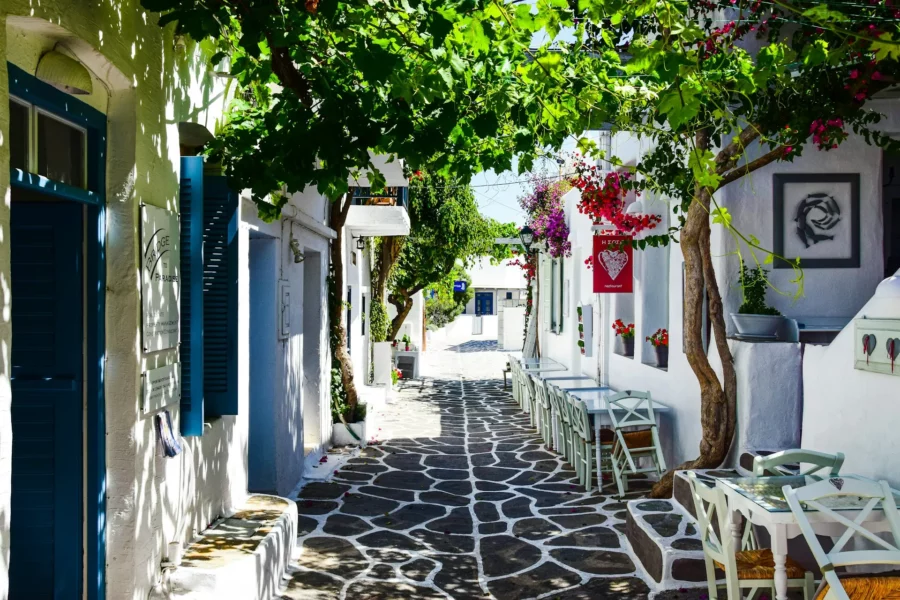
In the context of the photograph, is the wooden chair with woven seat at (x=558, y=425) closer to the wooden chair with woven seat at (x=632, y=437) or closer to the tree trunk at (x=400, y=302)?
the wooden chair with woven seat at (x=632, y=437)

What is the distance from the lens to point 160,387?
452 cm

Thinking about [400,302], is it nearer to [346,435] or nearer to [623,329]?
[346,435]

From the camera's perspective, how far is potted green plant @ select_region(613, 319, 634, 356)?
1103 centimetres

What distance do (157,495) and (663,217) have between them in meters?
7.01

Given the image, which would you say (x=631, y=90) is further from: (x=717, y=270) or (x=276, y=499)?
(x=276, y=499)

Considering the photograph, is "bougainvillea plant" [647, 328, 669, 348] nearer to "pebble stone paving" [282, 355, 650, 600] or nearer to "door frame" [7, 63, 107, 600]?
"pebble stone paving" [282, 355, 650, 600]

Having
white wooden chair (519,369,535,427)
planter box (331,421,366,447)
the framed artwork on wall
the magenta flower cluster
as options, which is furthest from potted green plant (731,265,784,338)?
the magenta flower cluster

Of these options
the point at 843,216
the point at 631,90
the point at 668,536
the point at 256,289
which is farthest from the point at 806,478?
the point at 256,289

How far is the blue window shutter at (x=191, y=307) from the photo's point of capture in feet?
15.9

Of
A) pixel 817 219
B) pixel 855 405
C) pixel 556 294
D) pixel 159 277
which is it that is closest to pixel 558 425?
pixel 817 219

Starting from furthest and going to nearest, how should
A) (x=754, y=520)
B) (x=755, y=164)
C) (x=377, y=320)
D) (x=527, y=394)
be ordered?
1. (x=377, y=320)
2. (x=527, y=394)
3. (x=755, y=164)
4. (x=754, y=520)

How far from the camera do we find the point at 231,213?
548 cm

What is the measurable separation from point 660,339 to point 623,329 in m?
1.81

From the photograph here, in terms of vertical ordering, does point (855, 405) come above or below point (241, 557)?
above
